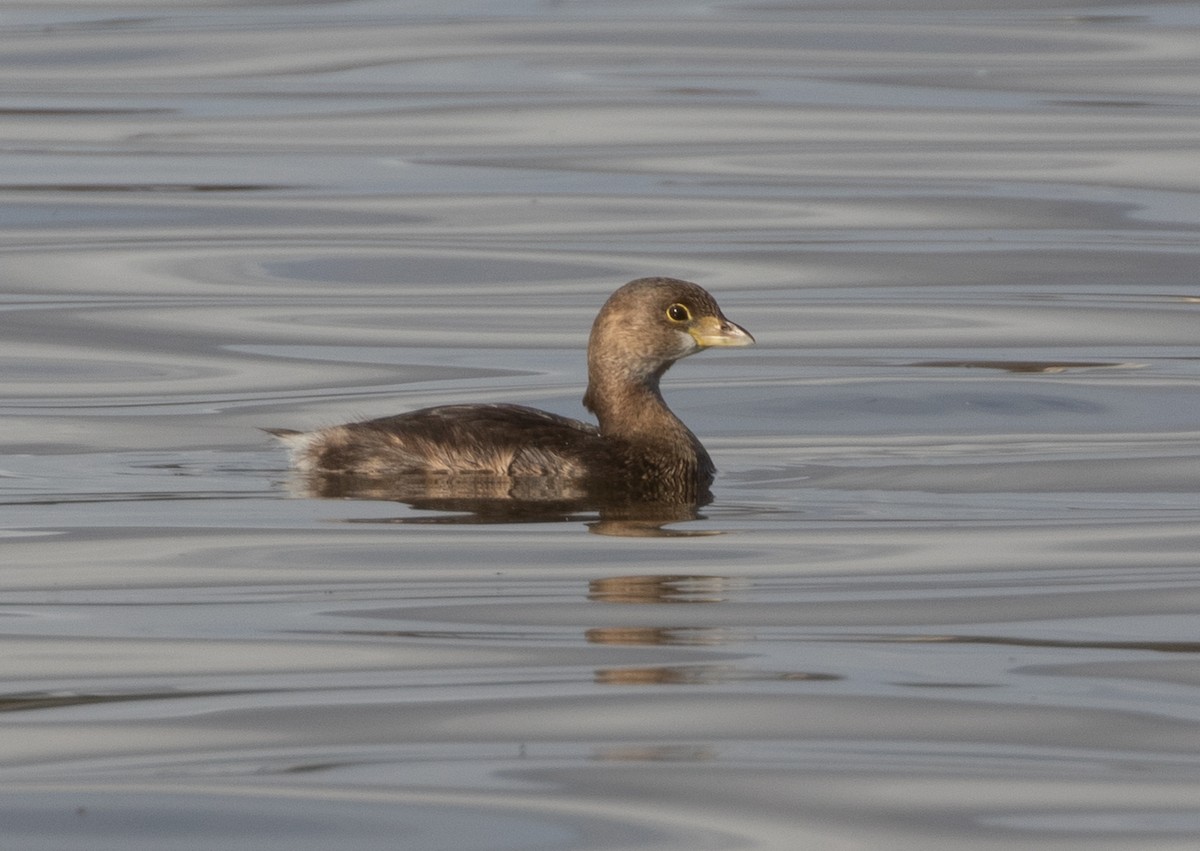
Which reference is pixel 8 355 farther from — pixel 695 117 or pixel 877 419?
pixel 695 117

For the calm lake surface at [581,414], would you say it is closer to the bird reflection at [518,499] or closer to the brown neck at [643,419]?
the bird reflection at [518,499]

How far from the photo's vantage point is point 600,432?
1136 cm

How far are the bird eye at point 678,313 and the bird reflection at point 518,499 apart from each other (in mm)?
824

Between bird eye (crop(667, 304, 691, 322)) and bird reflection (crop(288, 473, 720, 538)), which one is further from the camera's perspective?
bird eye (crop(667, 304, 691, 322))

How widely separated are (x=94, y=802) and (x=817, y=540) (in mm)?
3851

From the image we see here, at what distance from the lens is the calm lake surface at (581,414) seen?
6625 mm

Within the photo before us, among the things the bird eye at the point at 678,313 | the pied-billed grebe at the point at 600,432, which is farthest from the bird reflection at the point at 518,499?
the bird eye at the point at 678,313

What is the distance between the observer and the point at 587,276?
1712cm

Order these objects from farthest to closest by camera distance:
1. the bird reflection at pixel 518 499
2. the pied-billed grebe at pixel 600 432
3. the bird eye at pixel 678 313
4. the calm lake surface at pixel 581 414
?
the bird eye at pixel 678 313, the pied-billed grebe at pixel 600 432, the bird reflection at pixel 518 499, the calm lake surface at pixel 581 414

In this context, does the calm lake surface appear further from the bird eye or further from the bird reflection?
the bird eye

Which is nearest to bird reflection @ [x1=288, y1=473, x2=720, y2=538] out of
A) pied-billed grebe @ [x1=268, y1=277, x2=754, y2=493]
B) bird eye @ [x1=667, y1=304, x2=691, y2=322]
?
pied-billed grebe @ [x1=268, y1=277, x2=754, y2=493]

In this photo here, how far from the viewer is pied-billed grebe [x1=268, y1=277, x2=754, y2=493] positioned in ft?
35.4

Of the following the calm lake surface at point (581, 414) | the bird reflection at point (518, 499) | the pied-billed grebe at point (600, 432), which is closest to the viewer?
the calm lake surface at point (581, 414)

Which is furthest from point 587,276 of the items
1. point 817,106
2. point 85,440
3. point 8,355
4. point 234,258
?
point 817,106
